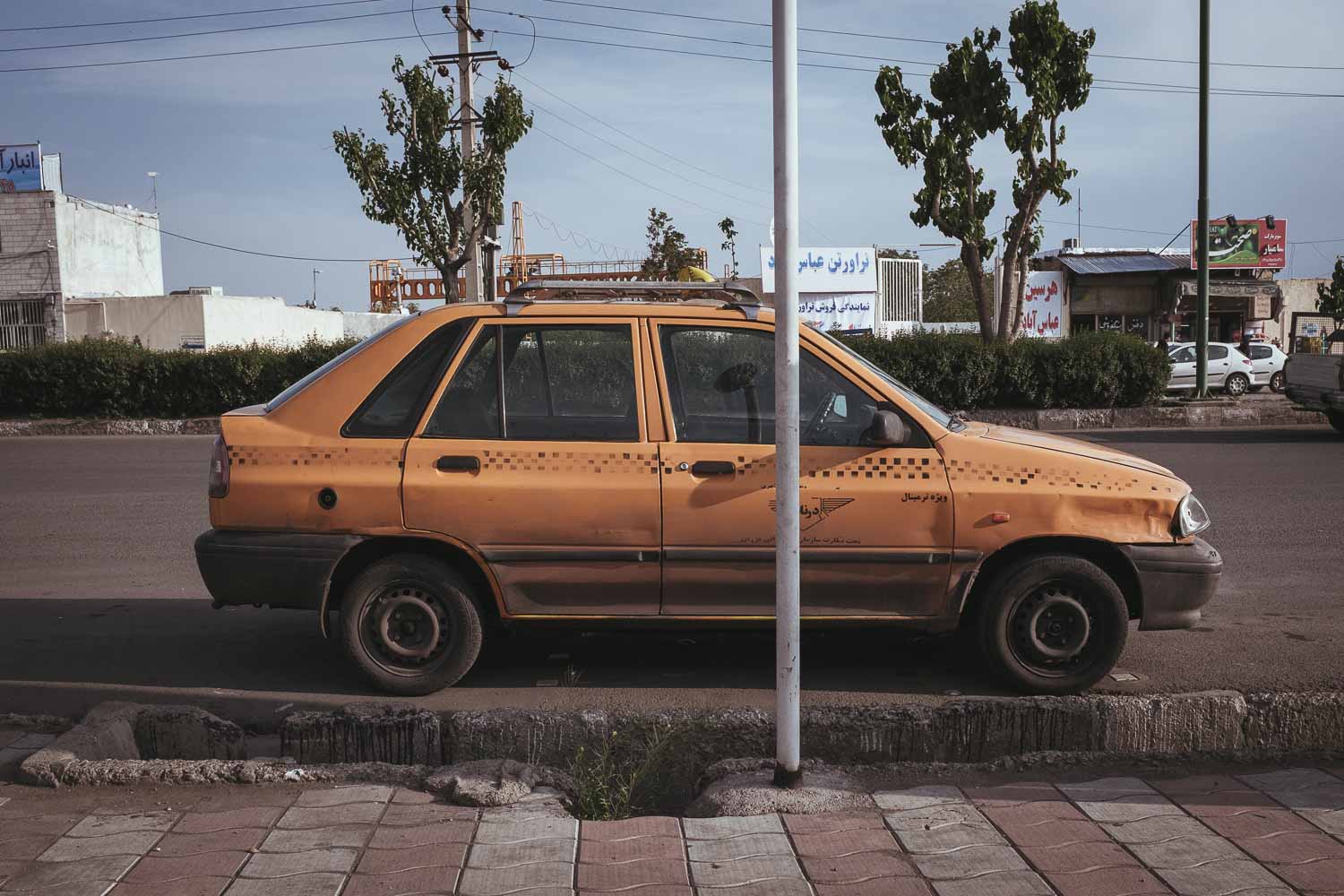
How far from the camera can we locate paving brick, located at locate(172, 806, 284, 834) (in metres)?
3.39

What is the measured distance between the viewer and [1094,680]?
4867 millimetres

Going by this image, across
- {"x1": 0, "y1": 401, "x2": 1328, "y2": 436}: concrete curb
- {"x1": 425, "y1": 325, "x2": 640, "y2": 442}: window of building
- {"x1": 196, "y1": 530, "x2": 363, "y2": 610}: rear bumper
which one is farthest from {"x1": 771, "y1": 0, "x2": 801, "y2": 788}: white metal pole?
{"x1": 0, "y1": 401, "x2": 1328, "y2": 436}: concrete curb

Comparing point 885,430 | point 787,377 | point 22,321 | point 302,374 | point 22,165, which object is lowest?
point 885,430

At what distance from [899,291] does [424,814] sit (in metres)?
34.0

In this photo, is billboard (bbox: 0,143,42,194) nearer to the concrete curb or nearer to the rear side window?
the concrete curb

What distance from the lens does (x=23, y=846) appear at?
129 inches

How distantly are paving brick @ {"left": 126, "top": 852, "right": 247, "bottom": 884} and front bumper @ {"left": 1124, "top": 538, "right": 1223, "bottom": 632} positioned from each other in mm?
3732

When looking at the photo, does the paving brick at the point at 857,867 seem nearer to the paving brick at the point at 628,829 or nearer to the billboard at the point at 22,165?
the paving brick at the point at 628,829

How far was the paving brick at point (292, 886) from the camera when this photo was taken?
118 inches

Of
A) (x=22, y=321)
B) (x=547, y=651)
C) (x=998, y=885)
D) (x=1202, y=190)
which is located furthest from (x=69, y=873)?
(x=22, y=321)

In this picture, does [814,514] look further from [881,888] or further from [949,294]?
[949,294]

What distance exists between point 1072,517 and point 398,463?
116 inches

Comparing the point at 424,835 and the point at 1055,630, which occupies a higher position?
the point at 1055,630

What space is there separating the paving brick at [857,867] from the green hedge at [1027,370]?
16.4 m
